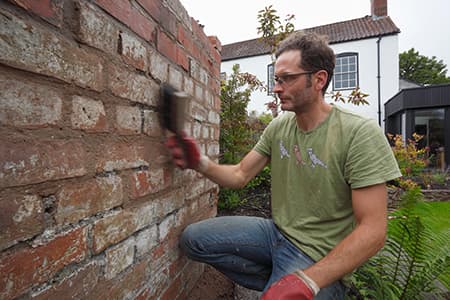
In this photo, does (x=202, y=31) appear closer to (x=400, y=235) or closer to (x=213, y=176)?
(x=213, y=176)

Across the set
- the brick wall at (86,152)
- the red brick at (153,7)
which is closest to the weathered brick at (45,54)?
the brick wall at (86,152)

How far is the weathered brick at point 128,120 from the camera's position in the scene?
3.48 feet

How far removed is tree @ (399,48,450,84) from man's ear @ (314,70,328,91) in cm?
3351

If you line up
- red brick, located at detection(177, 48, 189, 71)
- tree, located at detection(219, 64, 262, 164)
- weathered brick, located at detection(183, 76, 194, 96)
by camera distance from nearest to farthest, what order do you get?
red brick, located at detection(177, 48, 189, 71) < weathered brick, located at detection(183, 76, 194, 96) < tree, located at detection(219, 64, 262, 164)

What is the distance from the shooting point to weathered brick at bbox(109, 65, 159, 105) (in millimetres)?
1024

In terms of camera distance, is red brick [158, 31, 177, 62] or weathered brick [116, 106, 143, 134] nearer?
weathered brick [116, 106, 143, 134]

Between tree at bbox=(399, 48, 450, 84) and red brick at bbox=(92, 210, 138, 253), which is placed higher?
tree at bbox=(399, 48, 450, 84)

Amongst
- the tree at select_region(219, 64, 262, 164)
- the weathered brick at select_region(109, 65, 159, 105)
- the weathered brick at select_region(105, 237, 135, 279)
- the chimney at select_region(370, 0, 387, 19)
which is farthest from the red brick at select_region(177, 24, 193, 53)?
the chimney at select_region(370, 0, 387, 19)

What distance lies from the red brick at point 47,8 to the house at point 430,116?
11969 mm

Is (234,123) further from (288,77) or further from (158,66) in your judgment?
(158,66)

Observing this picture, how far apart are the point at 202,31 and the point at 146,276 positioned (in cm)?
174

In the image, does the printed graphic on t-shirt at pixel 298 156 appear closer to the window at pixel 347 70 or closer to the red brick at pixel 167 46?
the red brick at pixel 167 46

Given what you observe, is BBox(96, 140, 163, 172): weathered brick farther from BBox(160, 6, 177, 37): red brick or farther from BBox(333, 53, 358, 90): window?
BBox(333, 53, 358, 90): window

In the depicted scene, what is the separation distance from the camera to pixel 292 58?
5.59 feet
